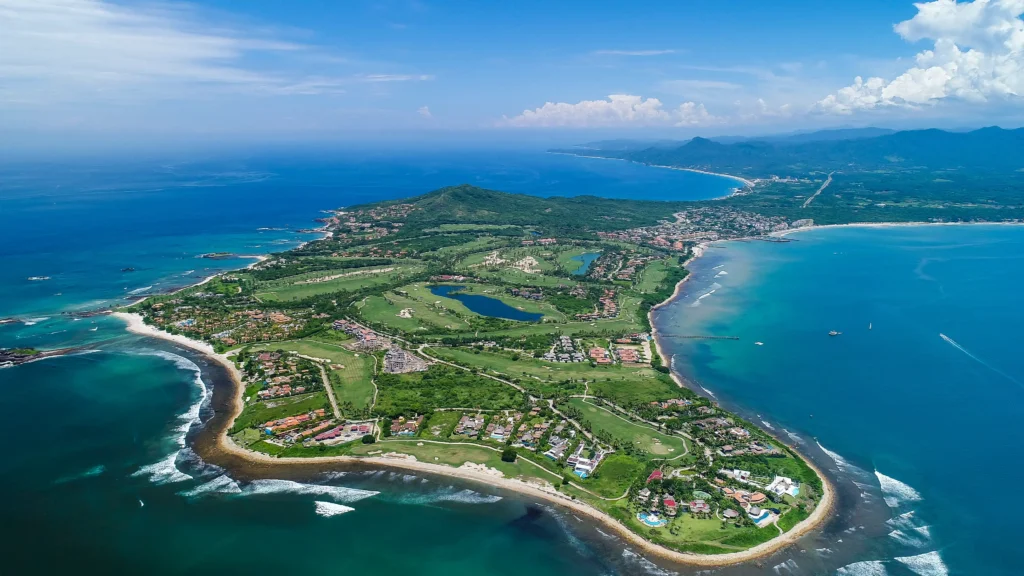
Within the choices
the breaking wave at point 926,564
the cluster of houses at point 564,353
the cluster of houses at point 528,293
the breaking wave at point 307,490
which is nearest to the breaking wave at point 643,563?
the breaking wave at point 926,564

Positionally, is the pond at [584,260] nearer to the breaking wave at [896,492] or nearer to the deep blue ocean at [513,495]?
the deep blue ocean at [513,495]

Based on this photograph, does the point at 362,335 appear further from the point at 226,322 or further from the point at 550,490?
the point at 550,490

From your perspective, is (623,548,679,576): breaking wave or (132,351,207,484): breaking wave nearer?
(623,548,679,576): breaking wave

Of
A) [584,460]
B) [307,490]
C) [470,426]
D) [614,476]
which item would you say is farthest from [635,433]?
[307,490]

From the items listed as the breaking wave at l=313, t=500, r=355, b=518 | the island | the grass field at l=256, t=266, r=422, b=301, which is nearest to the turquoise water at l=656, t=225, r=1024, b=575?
the island

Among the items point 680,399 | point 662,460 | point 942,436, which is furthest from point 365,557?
point 942,436

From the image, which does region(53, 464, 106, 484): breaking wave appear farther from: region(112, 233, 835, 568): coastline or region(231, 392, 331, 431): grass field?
region(231, 392, 331, 431): grass field

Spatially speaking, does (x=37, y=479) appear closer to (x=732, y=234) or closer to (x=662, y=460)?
(x=662, y=460)
